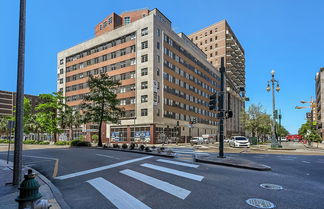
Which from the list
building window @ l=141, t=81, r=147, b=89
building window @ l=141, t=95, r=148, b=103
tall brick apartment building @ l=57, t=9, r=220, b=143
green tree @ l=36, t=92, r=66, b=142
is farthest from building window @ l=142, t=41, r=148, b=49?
green tree @ l=36, t=92, r=66, b=142

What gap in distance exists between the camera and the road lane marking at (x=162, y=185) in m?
6.11

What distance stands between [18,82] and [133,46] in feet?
136

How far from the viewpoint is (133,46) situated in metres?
46.8

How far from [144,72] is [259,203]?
40.3m

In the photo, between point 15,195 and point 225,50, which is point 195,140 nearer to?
point 15,195

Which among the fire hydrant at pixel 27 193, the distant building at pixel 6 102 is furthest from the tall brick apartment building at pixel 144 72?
the distant building at pixel 6 102

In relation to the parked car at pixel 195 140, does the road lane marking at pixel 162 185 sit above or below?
above

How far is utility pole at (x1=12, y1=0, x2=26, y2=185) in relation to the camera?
6977 millimetres

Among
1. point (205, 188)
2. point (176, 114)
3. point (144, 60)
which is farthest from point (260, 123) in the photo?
point (205, 188)

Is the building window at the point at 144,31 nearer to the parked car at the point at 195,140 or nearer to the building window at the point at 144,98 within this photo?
the building window at the point at 144,98

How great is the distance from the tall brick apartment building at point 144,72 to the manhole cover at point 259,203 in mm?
32840

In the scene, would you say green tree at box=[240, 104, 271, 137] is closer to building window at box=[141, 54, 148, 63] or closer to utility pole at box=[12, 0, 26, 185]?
building window at box=[141, 54, 148, 63]

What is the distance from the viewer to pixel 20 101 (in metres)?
7.21

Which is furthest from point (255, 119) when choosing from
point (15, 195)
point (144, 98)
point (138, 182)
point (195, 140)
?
point (15, 195)
